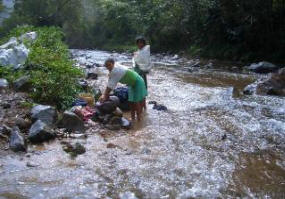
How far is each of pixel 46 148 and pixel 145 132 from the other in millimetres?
1926

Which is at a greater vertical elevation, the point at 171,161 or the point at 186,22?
the point at 186,22

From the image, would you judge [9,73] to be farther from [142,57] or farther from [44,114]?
[142,57]

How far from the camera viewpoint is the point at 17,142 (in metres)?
6.27

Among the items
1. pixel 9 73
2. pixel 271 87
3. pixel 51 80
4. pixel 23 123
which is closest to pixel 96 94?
pixel 51 80

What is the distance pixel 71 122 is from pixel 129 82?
1.43 meters

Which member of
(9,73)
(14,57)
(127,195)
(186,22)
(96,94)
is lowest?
(127,195)

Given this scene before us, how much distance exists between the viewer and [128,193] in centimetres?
482

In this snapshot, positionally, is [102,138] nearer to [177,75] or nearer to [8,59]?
[8,59]

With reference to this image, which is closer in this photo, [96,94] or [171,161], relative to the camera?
[171,161]

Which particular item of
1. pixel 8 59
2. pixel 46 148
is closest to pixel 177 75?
pixel 8 59

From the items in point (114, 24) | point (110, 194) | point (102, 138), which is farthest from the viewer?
Result: point (114, 24)

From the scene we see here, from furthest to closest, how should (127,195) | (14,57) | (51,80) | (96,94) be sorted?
(14,57) → (96,94) → (51,80) → (127,195)

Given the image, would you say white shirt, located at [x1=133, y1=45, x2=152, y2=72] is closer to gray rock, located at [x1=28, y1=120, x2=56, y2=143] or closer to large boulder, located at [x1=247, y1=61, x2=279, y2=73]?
gray rock, located at [x1=28, y1=120, x2=56, y2=143]

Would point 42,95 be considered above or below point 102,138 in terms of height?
above
